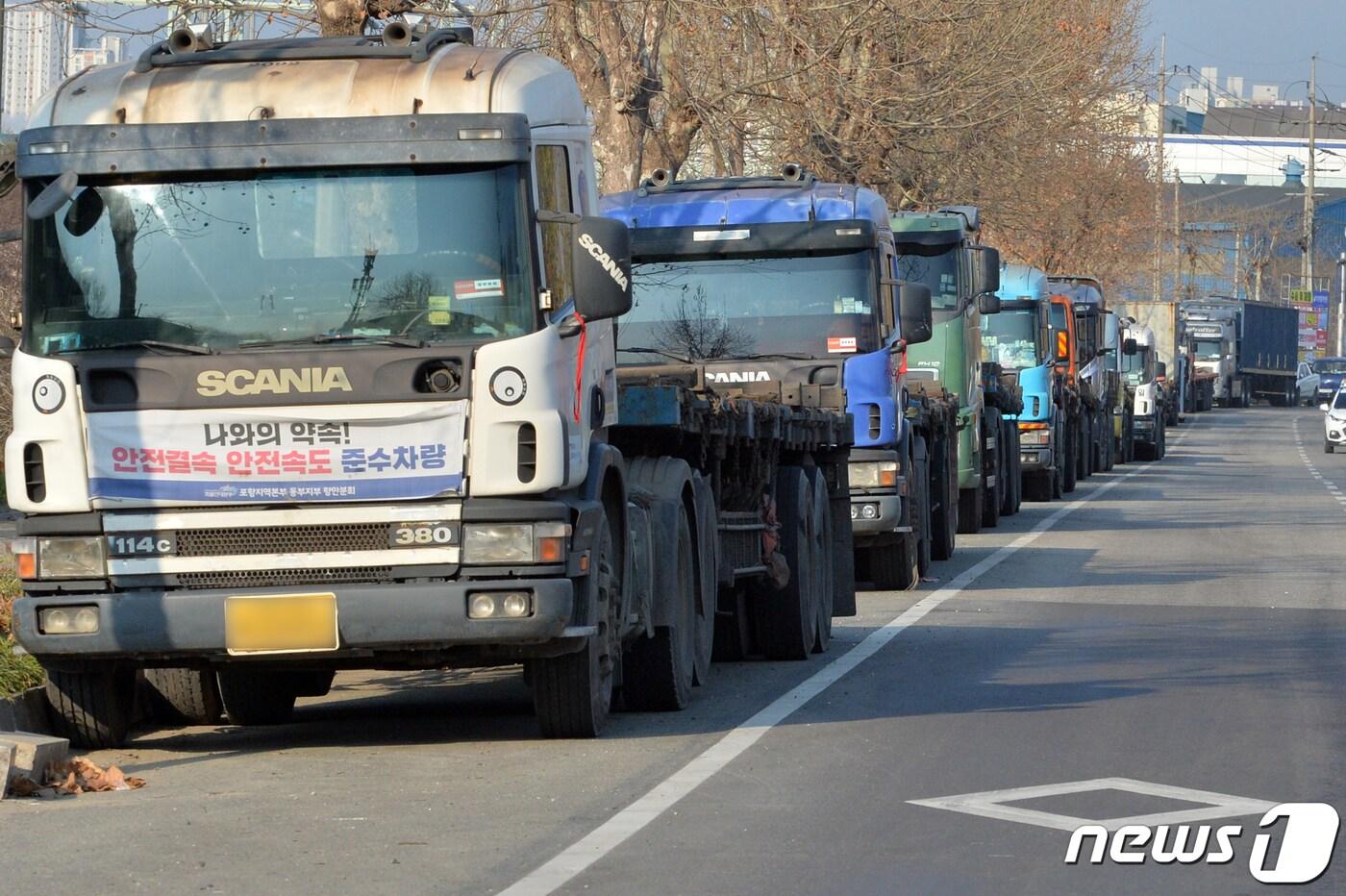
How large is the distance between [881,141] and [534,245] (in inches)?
914

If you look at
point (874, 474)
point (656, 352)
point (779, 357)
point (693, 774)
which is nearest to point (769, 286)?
point (779, 357)

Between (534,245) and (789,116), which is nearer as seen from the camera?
(534,245)

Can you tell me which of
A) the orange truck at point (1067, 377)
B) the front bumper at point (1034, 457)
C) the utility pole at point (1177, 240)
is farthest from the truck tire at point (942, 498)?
the utility pole at point (1177, 240)

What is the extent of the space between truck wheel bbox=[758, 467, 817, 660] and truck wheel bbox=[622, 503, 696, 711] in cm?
208

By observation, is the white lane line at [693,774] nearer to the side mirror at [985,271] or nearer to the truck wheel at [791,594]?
the truck wheel at [791,594]

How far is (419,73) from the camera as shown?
29.3 feet

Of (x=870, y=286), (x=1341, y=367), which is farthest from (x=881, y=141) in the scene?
(x=1341, y=367)

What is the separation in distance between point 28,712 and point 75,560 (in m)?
1.16

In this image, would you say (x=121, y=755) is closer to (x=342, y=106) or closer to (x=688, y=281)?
(x=342, y=106)

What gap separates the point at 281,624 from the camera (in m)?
8.55

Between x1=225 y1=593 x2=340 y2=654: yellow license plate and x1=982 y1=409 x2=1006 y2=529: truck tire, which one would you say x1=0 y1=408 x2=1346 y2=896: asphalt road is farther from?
x1=982 y1=409 x2=1006 y2=529: truck tire

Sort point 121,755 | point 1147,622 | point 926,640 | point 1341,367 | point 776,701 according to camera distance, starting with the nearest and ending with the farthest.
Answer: point 121,755 → point 776,701 → point 926,640 → point 1147,622 → point 1341,367

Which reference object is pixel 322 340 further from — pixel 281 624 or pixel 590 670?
pixel 590 670

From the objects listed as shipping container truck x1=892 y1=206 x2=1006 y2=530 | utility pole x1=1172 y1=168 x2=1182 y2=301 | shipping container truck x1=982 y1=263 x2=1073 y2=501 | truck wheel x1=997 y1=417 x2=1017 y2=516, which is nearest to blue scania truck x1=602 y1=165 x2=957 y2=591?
shipping container truck x1=892 y1=206 x2=1006 y2=530
